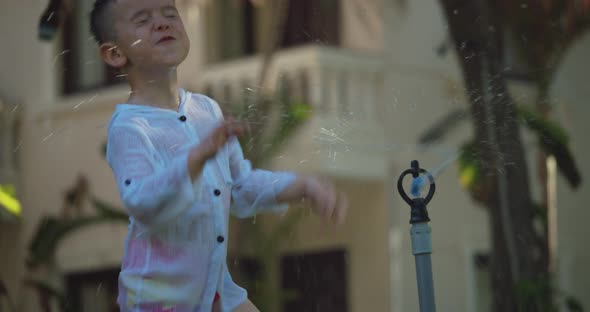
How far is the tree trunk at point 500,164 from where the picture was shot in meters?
7.11

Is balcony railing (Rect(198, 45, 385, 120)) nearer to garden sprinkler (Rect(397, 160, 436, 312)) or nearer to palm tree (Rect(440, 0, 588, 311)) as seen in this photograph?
palm tree (Rect(440, 0, 588, 311))

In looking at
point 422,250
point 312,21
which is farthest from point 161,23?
point 312,21

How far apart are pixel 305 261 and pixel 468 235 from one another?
342 centimetres

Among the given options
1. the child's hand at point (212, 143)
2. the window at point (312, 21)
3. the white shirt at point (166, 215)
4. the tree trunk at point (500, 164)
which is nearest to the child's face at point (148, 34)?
the white shirt at point (166, 215)

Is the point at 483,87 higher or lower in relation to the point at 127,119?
higher

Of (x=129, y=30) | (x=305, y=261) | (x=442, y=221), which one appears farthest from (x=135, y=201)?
(x=305, y=261)

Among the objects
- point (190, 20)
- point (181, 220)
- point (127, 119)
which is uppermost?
point (190, 20)

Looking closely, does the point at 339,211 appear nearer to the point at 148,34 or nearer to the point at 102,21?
the point at 148,34

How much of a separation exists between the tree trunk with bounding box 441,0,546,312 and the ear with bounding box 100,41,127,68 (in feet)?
13.3

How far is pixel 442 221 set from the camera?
9.45 meters

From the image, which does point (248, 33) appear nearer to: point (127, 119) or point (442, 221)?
point (442, 221)

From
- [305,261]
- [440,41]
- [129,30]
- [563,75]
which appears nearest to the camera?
[129,30]

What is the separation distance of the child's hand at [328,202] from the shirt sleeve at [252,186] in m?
0.22

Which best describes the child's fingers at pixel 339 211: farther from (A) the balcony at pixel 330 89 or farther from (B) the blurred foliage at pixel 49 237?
(A) the balcony at pixel 330 89
